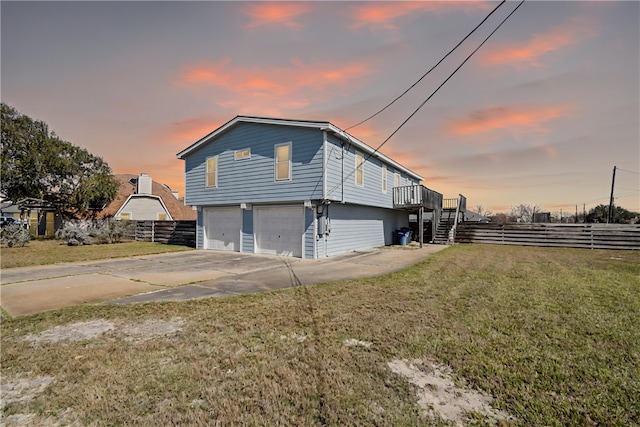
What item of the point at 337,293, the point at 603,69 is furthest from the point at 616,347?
the point at 603,69

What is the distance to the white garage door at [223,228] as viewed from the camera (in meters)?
14.2

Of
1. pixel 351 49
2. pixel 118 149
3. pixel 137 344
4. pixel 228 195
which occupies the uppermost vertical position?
pixel 351 49

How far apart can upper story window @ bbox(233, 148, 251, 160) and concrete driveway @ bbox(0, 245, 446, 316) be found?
4793 mm

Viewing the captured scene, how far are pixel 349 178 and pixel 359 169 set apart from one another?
4.19 ft

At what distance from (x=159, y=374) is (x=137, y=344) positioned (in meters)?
0.95

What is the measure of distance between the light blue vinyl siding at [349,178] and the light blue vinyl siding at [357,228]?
1.93 ft

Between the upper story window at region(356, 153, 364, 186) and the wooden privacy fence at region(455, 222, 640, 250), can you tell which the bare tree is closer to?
the wooden privacy fence at region(455, 222, 640, 250)

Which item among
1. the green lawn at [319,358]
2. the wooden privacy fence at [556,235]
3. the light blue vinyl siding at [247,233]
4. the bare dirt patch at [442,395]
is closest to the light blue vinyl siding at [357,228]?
the light blue vinyl siding at [247,233]

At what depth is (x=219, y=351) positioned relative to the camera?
334 cm

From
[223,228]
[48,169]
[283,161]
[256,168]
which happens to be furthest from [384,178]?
[48,169]

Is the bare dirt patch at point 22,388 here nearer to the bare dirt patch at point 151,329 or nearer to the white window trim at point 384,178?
the bare dirt patch at point 151,329

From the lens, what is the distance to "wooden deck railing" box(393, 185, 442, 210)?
55.5 feet

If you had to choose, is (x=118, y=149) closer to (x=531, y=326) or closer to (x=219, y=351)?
(x=219, y=351)

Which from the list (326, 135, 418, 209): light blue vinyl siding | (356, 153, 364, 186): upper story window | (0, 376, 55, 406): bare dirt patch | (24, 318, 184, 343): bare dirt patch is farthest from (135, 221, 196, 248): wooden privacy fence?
(0, 376, 55, 406): bare dirt patch
